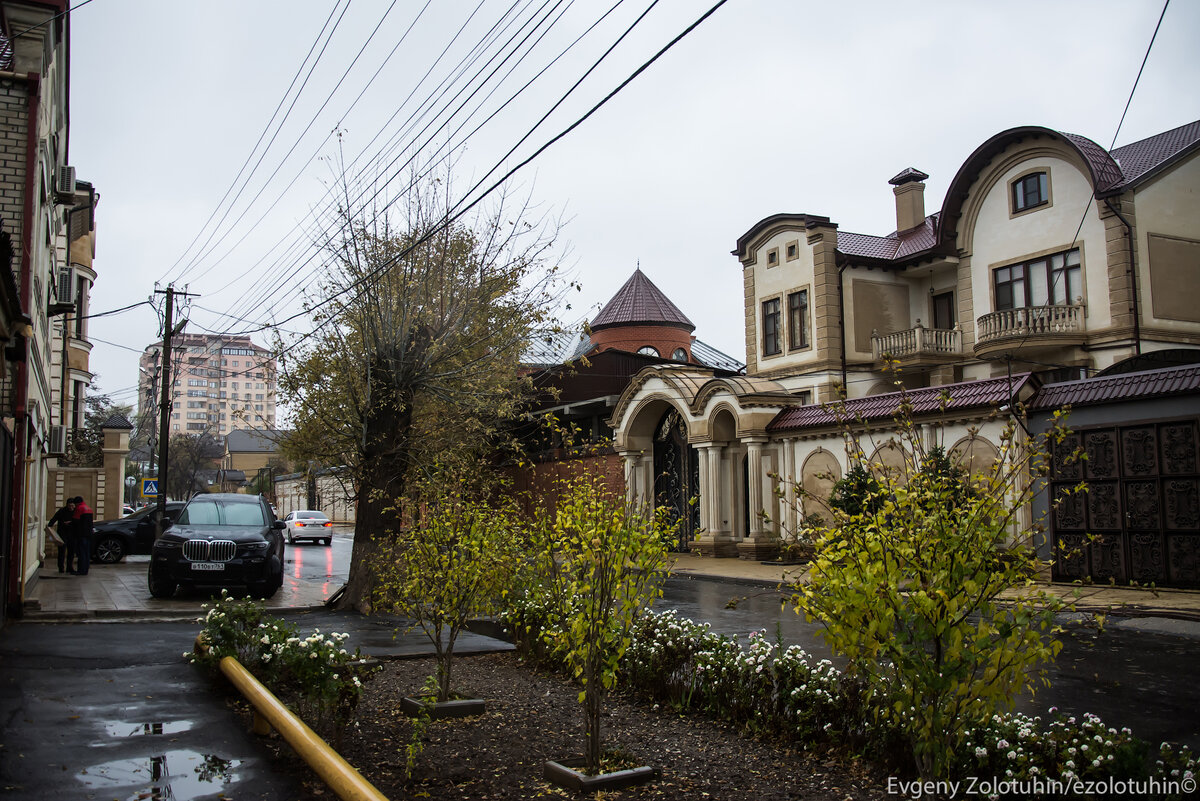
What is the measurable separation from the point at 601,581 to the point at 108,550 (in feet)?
81.0

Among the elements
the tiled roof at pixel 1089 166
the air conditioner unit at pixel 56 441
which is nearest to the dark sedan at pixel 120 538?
the air conditioner unit at pixel 56 441

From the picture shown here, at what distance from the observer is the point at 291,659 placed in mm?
6367

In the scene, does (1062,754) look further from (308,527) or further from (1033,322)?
(308,527)

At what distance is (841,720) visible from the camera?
613cm

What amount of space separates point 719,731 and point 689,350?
137ft

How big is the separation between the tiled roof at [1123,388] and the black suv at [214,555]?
13.8m

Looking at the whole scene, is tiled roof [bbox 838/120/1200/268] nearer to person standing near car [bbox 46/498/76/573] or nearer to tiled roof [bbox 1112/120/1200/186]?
tiled roof [bbox 1112/120/1200/186]

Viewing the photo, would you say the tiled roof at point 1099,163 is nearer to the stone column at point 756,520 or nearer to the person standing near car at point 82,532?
the stone column at point 756,520

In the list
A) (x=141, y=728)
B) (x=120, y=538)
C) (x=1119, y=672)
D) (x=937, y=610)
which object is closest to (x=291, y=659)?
(x=141, y=728)

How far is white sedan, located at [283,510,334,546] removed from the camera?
4125 cm

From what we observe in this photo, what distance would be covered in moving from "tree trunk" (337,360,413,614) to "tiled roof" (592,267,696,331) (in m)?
33.2

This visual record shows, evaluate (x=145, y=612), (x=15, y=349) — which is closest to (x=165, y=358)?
(x=145, y=612)

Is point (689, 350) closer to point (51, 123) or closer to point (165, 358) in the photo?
point (165, 358)

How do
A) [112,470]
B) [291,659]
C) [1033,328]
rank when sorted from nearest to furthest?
[291,659] → [1033,328] → [112,470]
